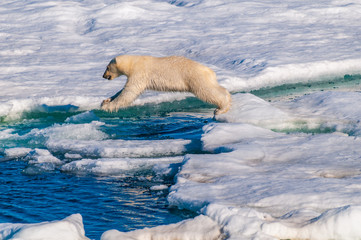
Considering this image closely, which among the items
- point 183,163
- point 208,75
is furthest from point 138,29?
point 183,163

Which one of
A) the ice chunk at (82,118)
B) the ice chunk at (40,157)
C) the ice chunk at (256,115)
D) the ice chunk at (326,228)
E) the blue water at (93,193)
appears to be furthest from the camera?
the ice chunk at (82,118)

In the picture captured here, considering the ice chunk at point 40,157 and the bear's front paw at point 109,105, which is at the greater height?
the bear's front paw at point 109,105

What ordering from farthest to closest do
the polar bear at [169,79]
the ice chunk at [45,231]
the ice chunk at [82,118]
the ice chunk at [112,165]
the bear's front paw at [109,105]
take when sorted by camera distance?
the ice chunk at [82,118], the bear's front paw at [109,105], the polar bear at [169,79], the ice chunk at [112,165], the ice chunk at [45,231]

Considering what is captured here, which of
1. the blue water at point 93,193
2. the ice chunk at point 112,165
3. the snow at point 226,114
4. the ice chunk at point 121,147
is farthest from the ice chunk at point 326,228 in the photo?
the ice chunk at point 121,147

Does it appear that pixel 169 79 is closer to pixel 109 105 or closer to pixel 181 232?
pixel 109 105

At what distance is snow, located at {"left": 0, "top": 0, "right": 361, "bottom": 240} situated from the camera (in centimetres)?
366

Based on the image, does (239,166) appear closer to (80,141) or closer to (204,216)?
(204,216)

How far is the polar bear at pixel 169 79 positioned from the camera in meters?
6.84

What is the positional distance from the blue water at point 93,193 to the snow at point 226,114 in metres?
0.16

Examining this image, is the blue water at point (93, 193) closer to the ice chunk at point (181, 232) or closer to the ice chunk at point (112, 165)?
the ice chunk at point (112, 165)

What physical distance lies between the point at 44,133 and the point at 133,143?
1312mm

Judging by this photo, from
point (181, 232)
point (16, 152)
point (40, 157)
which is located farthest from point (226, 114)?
point (181, 232)

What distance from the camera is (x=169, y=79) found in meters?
6.95

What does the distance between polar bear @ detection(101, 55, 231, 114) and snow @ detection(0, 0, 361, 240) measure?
32cm
